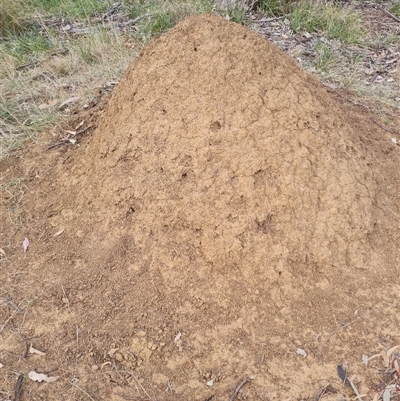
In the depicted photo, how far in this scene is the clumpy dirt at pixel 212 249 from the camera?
81.3 inches

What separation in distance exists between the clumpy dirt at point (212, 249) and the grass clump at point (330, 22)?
256 centimetres

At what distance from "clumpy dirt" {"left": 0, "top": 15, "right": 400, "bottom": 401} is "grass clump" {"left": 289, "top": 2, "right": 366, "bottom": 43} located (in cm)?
256

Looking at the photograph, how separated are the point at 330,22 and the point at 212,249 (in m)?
3.52

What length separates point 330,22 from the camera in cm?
494

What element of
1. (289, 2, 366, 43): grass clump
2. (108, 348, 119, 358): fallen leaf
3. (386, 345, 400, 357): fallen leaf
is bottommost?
(386, 345, 400, 357): fallen leaf

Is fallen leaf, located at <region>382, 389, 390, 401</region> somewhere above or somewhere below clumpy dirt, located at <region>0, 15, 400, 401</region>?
below

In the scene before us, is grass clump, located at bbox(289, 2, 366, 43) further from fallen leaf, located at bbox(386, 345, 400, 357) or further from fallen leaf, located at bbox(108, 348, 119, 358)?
fallen leaf, located at bbox(108, 348, 119, 358)

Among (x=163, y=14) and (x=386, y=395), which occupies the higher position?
(x=163, y=14)

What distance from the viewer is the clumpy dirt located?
2.06 meters

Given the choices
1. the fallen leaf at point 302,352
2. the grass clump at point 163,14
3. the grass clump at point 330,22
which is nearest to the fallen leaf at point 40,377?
the fallen leaf at point 302,352

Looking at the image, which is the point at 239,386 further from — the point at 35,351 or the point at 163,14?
the point at 163,14

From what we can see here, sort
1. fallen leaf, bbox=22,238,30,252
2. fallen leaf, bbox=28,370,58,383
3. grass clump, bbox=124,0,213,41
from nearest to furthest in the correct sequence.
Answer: fallen leaf, bbox=28,370,58,383, fallen leaf, bbox=22,238,30,252, grass clump, bbox=124,0,213,41

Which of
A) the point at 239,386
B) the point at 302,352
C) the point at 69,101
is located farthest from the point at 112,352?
the point at 69,101

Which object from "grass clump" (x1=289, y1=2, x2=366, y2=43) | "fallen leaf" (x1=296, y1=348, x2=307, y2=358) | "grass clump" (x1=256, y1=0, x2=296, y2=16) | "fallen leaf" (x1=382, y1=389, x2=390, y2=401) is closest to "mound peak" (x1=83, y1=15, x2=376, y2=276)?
"fallen leaf" (x1=296, y1=348, x2=307, y2=358)
